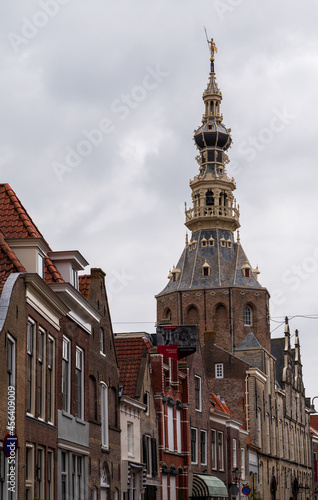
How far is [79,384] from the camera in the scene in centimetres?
2942

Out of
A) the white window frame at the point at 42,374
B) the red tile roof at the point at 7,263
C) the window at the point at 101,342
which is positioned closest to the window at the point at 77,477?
the white window frame at the point at 42,374

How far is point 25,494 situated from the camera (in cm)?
2275

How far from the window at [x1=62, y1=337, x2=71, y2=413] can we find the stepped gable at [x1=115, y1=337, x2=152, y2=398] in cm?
942

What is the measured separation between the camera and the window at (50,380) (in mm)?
25391

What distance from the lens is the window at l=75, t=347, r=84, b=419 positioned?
29.2 meters

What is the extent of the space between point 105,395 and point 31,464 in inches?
371

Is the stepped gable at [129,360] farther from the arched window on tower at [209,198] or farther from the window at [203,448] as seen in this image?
the arched window on tower at [209,198]

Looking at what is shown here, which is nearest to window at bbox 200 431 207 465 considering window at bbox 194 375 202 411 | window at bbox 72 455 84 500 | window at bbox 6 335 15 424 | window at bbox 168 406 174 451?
window at bbox 194 375 202 411

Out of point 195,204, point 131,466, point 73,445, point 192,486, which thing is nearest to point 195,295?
point 195,204

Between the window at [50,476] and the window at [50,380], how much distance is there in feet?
3.18

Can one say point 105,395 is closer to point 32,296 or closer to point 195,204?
point 32,296

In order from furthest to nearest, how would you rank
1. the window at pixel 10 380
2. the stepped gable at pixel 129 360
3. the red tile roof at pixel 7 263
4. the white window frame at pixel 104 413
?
the stepped gable at pixel 129 360
the white window frame at pixel 104 413
the red tile roof at pixel 7 263
the window at pixel 10 380

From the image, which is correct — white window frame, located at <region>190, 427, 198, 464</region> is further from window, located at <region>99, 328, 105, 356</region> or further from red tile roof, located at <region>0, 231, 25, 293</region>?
red tile roof, located at <region>0, 231, 25, 293</region>

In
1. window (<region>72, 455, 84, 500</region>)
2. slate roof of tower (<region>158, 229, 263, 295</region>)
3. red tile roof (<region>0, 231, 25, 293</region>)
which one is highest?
slate roof of tower (<region>158, 229, 263, 295</region>)
